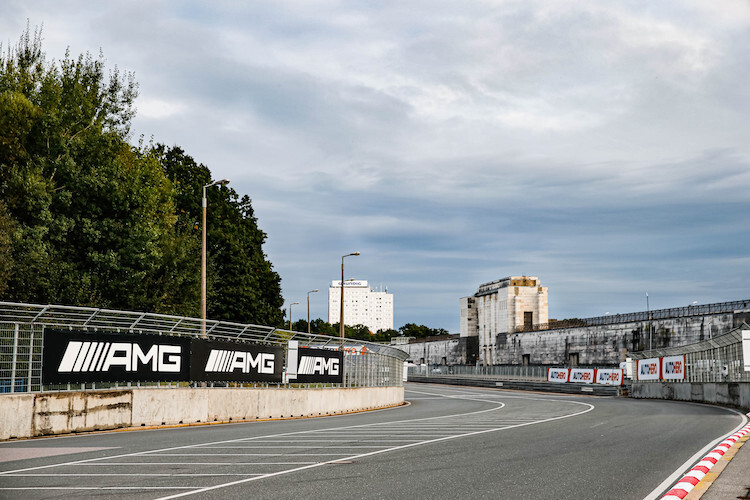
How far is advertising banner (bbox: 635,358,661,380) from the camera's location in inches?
1709

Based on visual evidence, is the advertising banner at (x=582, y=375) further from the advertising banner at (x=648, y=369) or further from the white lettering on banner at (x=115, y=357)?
the white lettering on banner at (x=115, y=357)

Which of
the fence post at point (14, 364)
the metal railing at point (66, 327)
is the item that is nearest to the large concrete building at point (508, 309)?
the metal railing at point (66, 327)

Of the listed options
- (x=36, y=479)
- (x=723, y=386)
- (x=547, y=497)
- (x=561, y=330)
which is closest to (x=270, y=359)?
(x=36, y=479)

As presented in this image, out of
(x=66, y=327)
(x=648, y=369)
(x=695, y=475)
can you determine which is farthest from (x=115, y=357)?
(x=648, y=369)

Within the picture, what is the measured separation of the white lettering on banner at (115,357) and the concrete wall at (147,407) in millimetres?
601

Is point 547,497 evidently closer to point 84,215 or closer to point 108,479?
point 108,479

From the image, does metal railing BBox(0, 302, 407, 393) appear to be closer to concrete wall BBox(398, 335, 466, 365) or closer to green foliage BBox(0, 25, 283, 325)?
green foliage BBox(0, 25, 283, 325)

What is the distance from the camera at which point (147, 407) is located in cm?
1912

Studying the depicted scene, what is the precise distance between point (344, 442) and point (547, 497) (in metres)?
6.79

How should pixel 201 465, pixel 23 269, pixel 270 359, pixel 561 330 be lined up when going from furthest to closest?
1. pixel 561 330
2. pixel 23 269
3. pixel 270 359
4. pixel 201 465

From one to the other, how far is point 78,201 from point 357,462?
26.4 metres

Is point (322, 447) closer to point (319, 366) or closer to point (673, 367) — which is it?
point (319, 366)

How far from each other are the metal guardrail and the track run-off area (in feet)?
164

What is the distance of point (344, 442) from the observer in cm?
1445
